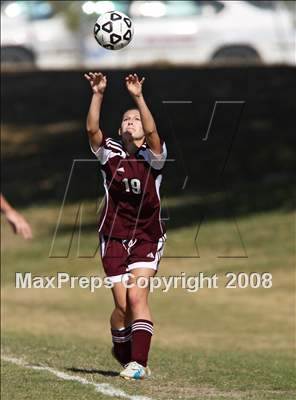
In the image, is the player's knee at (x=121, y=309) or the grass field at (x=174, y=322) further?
the player's knee at (x=121, y=309)

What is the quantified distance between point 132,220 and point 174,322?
31.1 ft

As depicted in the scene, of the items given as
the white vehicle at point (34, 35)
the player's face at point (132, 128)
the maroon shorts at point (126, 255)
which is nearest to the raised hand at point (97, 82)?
the player's face at point (132, 128)

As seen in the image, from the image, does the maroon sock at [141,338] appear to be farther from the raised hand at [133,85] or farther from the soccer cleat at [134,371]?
the raised hand at [133,85]

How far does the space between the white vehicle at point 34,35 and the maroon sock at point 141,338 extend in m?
21.1

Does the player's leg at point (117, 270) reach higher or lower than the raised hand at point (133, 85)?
lower

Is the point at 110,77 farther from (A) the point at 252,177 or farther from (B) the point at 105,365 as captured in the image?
(B) the point at 105,365

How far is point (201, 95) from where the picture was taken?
36.5 m

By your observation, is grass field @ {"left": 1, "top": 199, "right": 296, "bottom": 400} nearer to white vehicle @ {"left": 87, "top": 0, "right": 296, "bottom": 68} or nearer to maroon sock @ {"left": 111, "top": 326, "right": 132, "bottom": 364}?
maroon sock @ {"left": 111, "top": 326, "right": 132, "bottom": 364}

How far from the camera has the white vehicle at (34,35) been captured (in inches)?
1261

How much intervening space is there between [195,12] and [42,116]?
7327mm

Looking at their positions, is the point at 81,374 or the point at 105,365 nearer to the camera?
the point at 81,374

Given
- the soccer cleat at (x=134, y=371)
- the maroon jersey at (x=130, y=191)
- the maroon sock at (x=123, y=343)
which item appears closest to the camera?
the maroon jersey at (x=130, y=191)

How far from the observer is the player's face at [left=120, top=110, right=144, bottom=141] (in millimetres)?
11195

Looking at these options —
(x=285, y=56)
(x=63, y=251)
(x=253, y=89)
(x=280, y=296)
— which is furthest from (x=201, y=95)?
(x=280, y=296)
